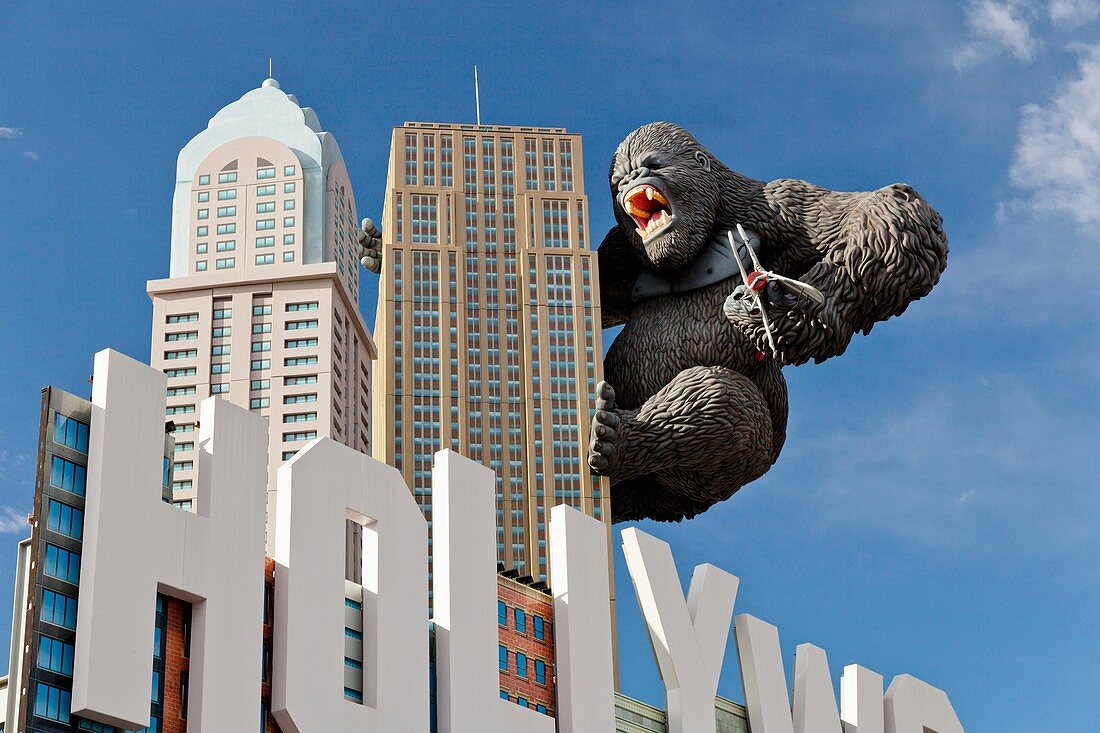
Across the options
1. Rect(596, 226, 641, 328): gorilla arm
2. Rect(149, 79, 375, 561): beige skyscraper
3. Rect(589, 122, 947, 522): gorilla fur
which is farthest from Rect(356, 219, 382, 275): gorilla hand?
Rect(589, 122, 947, 522): gorilla fur

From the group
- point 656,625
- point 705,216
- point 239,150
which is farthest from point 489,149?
point 656,625

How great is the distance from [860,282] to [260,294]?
60.9 feet

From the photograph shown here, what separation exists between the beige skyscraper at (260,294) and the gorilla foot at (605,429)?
1036cm

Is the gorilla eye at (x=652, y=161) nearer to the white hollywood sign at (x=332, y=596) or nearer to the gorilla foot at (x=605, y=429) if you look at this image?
the gorilla foot at (x=605, y=429)

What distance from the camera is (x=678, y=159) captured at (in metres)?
45.1

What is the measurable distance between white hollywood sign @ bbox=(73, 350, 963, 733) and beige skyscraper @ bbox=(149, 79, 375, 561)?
52.1ft

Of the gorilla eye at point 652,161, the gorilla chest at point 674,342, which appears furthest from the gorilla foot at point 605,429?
the gorilla eye at point 652,161

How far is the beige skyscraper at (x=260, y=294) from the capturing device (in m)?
52.7

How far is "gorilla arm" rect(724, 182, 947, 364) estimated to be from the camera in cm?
4278

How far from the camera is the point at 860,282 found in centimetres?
4300

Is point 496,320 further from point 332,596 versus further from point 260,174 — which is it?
point 332,596

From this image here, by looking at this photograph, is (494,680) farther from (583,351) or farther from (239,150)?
(239,150)

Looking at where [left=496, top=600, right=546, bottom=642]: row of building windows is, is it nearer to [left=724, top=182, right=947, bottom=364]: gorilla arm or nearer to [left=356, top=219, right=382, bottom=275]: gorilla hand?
[left=724, top=182, right=947, bottom=364]: gorilla arm

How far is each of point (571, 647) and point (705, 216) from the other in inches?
473
